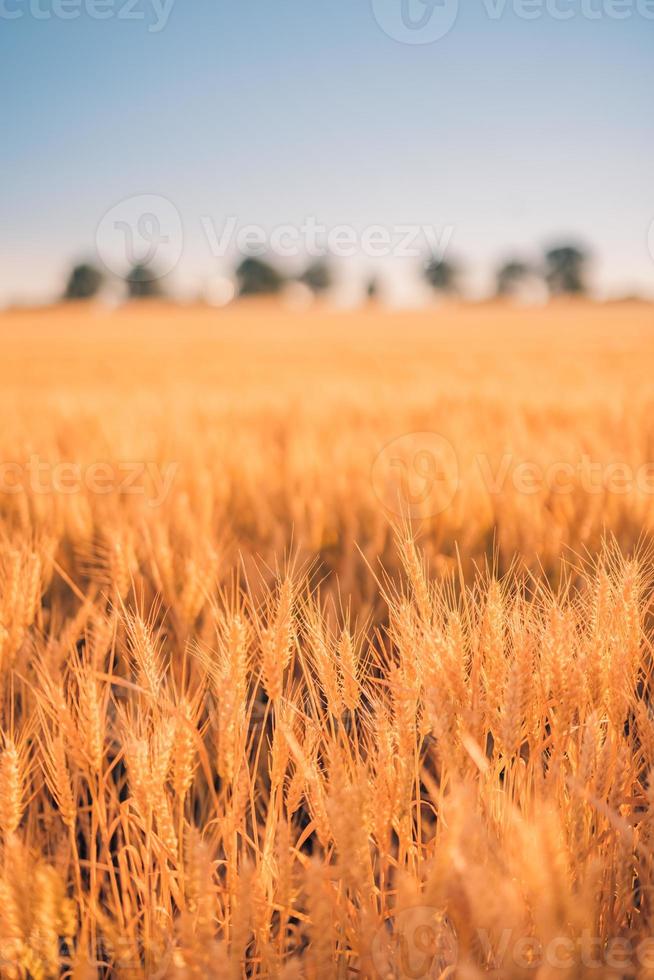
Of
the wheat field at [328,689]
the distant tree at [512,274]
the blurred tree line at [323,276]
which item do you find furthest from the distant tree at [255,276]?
the wheat field at [328,689]

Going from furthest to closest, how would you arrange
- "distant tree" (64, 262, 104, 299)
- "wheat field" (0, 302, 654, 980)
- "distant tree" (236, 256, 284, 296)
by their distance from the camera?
"distant tree" (64, 262, 104, 299), "distant tree" (236, 256, 284, 296), "wheat field" (0, 302, 654, 980)

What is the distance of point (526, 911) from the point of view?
2.14 ft

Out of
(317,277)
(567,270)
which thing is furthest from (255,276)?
(567,270)

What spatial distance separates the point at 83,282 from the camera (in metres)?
32.1

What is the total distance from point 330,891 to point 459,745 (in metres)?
0.21

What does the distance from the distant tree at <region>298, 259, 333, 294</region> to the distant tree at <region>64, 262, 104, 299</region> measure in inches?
380

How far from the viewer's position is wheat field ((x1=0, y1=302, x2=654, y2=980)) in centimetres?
62

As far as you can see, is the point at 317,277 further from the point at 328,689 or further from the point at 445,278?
the point at 328,689

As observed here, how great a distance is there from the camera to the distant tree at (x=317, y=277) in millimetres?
33125

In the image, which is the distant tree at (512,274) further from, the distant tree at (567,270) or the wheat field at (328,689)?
the wheat field at (328,689)

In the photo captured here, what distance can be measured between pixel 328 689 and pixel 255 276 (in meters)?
32.9

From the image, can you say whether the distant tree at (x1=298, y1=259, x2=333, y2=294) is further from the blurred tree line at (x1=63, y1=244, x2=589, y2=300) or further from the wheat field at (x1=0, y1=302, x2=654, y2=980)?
the wheat field at (x1=0, y1=302, x2=654, y2=980)

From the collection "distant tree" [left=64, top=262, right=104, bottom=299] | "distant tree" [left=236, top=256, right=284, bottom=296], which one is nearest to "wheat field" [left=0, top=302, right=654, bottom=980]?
"distant tree" [left=236, top=256, right=284, bottom=296]

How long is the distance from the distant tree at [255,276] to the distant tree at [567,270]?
44.6 feet
